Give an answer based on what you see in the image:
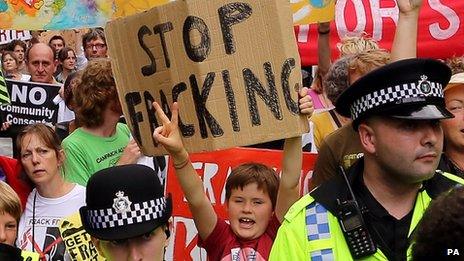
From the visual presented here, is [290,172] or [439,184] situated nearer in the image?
[439,184]

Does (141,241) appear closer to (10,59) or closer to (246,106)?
(246,106)

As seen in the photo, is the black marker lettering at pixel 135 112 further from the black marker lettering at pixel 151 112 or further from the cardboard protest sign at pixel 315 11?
the cardboard protest sign at pixel 315 11

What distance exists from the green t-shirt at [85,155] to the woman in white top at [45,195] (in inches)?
3.2

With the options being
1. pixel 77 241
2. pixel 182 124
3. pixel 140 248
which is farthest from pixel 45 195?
pixel 140 248

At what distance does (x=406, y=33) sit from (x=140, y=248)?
4.95ft

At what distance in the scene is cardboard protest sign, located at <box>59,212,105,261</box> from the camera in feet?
14.7

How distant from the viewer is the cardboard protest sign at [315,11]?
20.5ft

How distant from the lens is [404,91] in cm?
346

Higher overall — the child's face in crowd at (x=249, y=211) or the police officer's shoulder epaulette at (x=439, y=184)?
the police officer's shoulder epaulette at (x=439, y=184)

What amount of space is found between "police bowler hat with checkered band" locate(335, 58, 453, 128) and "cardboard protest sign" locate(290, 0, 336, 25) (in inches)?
107

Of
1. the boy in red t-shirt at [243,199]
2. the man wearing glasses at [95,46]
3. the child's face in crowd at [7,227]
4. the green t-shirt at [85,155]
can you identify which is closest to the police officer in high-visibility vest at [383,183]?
the boy in red t-shirt at [243,199]

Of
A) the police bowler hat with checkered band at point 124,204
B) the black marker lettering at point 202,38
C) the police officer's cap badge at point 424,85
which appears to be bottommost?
the police bowler hat with checkered band at point 124,204

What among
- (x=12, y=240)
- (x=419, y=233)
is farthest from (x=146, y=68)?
(x=419, y=233)

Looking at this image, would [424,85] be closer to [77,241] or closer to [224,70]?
[224,70]
